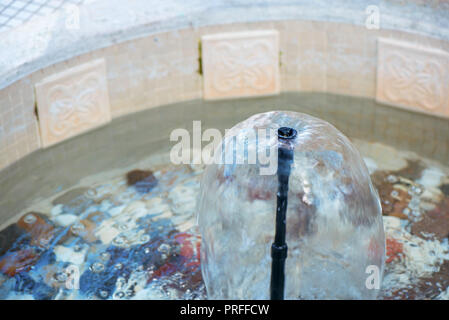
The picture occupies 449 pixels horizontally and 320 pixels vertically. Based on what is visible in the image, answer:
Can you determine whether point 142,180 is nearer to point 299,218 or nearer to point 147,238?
point 147,238

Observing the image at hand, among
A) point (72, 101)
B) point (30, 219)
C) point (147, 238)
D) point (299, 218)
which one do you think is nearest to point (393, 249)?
point (299, 218)

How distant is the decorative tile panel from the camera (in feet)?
13.3

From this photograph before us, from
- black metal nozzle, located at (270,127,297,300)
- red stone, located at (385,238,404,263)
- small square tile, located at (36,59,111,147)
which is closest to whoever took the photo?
black metal nozzle, located at (270,127,297,300)

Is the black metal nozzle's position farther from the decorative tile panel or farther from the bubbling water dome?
the decorative tile panel

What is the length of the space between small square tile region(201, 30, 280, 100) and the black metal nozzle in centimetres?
228

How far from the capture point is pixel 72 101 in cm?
393

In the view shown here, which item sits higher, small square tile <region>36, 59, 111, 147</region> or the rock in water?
small square tile <region>36, 59, 111, 147</region>

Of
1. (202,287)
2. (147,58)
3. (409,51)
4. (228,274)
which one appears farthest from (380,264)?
(147,58)

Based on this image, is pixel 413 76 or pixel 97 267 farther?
pixel 413 76

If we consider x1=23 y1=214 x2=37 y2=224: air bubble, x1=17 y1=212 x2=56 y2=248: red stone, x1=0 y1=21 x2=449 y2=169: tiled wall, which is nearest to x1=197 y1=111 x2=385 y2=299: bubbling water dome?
x1=17 y1=212 x2=56 y2=248: red stone

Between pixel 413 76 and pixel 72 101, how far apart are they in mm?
2015

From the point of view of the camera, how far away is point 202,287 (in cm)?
299

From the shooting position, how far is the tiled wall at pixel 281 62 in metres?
4.13
